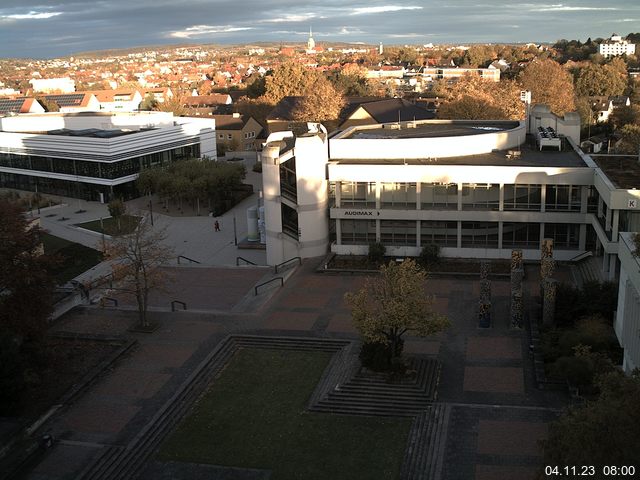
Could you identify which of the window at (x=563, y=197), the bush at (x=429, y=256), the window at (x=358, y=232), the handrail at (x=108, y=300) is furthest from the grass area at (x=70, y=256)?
the window at (x=563, y=197)

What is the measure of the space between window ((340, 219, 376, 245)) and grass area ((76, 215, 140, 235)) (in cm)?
1791

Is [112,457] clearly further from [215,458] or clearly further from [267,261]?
[267,261]

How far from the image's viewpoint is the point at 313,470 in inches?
806

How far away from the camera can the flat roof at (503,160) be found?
133ft

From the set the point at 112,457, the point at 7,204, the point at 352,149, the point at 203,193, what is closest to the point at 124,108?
the point at 203,193

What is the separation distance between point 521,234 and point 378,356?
17025 millimetres

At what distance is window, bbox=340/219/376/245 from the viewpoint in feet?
134

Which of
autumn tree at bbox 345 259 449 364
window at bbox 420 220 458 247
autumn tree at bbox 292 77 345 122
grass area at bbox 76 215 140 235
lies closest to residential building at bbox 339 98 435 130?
autumn tree at bbox 292 77 345 122

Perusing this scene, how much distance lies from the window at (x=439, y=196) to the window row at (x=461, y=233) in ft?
3.18

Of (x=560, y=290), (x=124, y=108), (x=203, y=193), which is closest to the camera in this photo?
(x=560, y=290)

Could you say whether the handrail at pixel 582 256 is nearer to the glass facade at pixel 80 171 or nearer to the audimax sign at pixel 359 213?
the audimax sign at pixel 359 213

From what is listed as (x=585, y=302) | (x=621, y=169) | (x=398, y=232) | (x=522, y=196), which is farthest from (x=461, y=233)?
(x=585, y=302)

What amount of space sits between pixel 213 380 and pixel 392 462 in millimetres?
8428

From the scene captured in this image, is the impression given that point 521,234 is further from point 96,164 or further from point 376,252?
point 96,164
